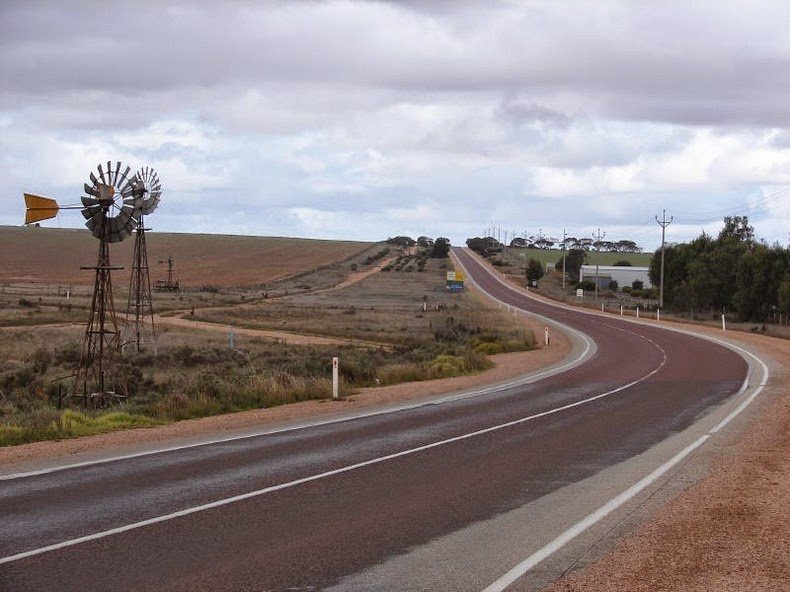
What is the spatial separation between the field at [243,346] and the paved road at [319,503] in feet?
13.0

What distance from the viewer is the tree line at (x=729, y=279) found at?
236 feet

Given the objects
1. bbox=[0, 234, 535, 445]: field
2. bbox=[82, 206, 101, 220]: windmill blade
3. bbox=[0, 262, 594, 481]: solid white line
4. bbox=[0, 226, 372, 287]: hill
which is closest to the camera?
bbox=[0, 262, 594, 481]: solid white line

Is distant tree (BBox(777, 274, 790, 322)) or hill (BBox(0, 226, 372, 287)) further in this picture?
hill (BBox(0, 226, 372, 287))

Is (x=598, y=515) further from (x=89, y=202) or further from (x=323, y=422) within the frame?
(x=89, y=202)

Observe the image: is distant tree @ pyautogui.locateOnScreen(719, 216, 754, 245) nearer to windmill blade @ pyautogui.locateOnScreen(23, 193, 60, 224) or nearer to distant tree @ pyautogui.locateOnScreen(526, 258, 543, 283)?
distant tree @ pyautogui.locateOnScreen(526, 258, 543, 283)

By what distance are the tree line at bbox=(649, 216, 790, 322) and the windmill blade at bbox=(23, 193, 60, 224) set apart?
5324cm

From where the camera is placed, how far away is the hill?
421 feet

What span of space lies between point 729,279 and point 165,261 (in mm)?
79841

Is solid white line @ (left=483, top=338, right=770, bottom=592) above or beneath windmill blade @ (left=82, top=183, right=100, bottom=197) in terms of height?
beneath

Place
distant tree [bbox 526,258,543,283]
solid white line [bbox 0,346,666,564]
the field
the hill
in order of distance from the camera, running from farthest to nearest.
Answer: distant tree [bbox 526,258,543,283] → the hill → the field → solid white line [bbox 0,346,666,564]

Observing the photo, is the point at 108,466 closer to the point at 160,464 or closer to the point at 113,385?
the point at 160,464

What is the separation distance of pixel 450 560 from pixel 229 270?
139686mm

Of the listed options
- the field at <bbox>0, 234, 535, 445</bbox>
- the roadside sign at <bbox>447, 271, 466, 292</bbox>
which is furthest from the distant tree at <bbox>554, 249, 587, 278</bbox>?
the roadside sign at <bbox>447, 271, 466, 292</bbox>

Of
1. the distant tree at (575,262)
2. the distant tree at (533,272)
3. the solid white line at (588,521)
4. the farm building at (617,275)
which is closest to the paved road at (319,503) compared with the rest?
the solid white line at (588,521)
